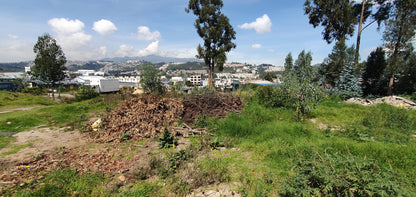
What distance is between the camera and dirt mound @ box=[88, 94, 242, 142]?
588 cm

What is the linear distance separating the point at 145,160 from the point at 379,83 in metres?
21.3

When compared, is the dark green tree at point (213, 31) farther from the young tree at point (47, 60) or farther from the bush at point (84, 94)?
the young tree at point (47, 60)

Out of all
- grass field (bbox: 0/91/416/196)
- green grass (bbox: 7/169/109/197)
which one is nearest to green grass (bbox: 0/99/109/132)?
grass field (bbox: 0/91/416/196)

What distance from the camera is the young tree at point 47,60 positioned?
1997 cm

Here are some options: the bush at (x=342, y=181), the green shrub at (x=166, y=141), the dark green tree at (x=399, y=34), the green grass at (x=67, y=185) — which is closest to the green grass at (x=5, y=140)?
the green grass at (x=67, y=185)

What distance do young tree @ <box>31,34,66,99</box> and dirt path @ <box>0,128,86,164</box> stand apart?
62.1 ft

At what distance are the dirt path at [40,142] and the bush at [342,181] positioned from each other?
5952 millimetres

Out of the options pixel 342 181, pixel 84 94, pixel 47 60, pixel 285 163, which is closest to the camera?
pixel 342 181

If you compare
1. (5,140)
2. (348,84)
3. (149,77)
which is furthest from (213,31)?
(5,140)

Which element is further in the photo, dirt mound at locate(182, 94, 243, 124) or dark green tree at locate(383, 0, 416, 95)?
dark green tree at locate(383, 0, 416, 95)

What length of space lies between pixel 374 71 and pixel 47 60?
35273mm

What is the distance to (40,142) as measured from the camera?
5.32 m

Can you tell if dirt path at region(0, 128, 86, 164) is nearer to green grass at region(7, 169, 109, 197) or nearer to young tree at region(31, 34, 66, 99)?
green grass at region(7, 169, 109, 197)

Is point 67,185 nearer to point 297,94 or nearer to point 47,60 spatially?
point 297,94
